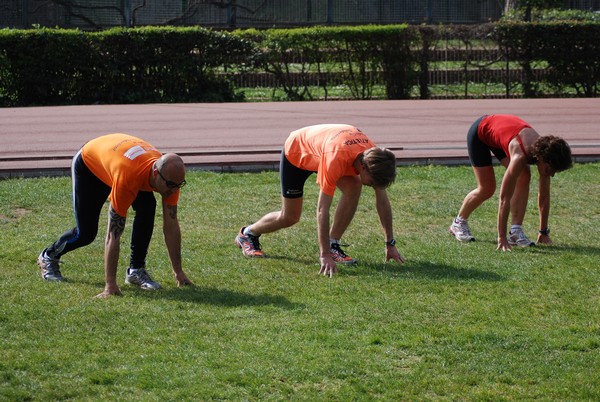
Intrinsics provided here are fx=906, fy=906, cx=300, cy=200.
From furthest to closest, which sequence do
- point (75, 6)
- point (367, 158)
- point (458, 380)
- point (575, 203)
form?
1. point (75, 6)
2. point (575, 203)
3. point (367, 158)
4. point (458, 380)

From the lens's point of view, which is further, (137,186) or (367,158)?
(367,158)

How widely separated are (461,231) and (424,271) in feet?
4.76

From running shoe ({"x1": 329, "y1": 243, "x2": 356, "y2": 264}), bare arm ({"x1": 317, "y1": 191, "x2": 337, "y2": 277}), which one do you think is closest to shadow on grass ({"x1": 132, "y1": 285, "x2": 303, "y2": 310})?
bare arm ({"x1": 317, "y1": 191, "x2": 337, "y2": 277})

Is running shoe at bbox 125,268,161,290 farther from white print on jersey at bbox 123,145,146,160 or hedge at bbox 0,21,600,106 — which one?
hedge at bbox 0,21,600,106

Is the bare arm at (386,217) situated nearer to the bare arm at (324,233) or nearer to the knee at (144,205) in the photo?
the bare arm at (324,233)

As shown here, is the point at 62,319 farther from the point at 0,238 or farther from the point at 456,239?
the point at 456,239

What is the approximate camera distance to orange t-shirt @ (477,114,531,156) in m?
8.34

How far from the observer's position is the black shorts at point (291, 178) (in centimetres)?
789

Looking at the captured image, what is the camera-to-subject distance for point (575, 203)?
10.5m

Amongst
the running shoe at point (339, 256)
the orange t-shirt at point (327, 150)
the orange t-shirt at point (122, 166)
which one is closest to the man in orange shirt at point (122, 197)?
the orange t-shirt at point (122, 166)

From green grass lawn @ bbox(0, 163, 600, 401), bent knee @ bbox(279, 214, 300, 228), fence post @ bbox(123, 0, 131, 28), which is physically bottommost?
green grass lawn @ bbox(0, 163, 600, 401)

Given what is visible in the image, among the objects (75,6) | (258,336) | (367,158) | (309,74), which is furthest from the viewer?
(75,6)

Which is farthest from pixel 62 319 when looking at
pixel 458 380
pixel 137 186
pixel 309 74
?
pixel 309 74

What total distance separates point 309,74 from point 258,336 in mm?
17451
